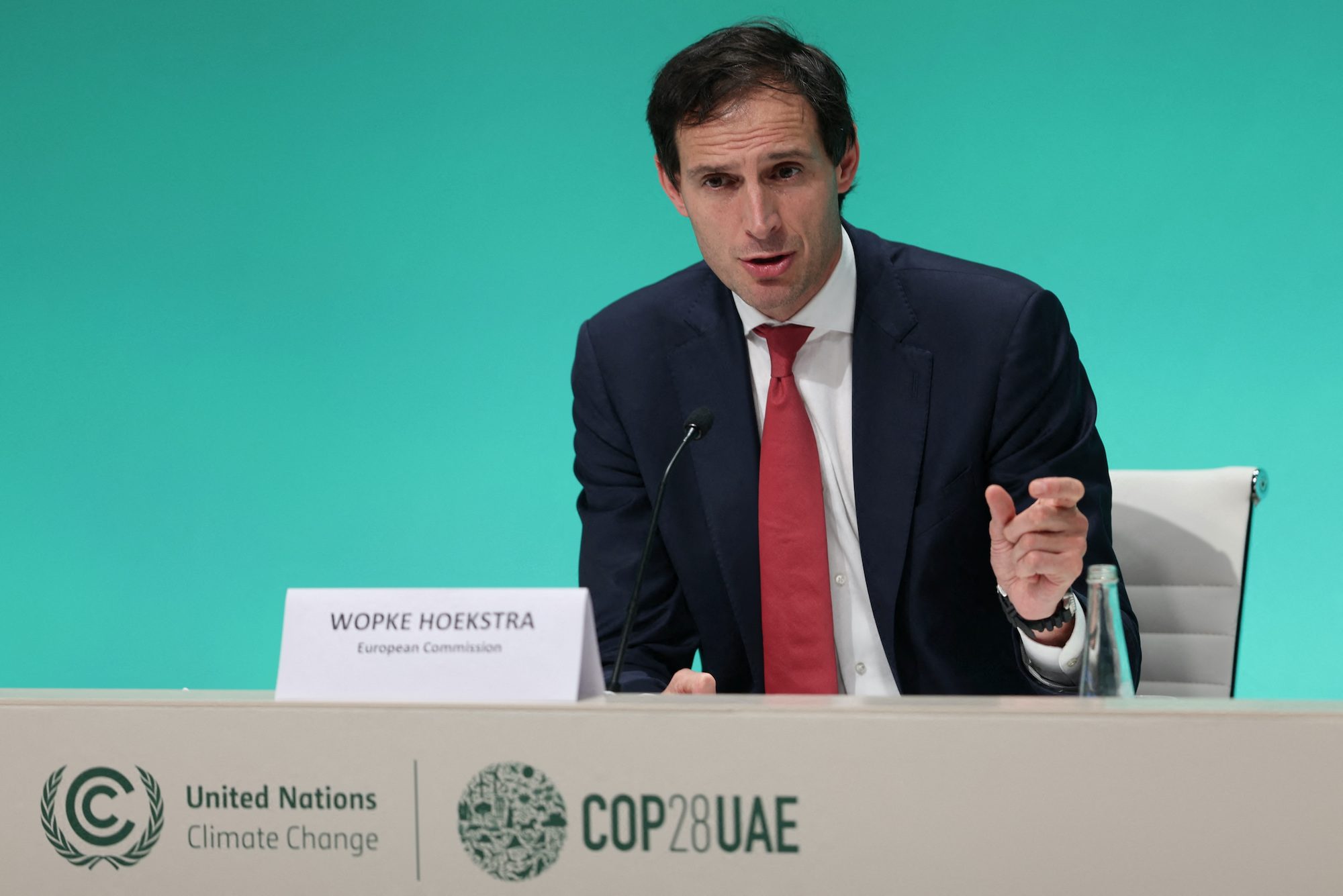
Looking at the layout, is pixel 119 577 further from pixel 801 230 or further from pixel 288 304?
pixel 801 230

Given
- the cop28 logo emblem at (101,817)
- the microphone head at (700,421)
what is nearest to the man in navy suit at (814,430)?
the microphone head at (700,421)

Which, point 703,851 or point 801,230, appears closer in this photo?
point 703,851

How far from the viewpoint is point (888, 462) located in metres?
1.85

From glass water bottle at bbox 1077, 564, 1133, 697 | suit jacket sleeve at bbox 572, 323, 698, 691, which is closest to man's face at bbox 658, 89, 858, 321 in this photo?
suit jacket sleeve at bbox 572, 323, 698, 691

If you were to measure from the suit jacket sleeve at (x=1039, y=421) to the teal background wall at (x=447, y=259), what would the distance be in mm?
1295

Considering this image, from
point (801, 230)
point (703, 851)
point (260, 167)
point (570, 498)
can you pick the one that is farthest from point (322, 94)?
point (703, 851)

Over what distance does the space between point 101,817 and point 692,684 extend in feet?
2.01

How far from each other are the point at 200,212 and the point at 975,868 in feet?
10.2

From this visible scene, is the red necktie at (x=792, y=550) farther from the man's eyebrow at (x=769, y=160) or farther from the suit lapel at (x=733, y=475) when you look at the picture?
the man's eyebrow at (x=769, y=160)

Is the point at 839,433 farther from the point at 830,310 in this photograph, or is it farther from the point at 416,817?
the point at 416,817

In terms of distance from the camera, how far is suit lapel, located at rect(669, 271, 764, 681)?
6.25ft

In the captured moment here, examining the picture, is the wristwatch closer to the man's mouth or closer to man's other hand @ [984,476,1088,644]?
man's other hand @ [984,476,1088,644]

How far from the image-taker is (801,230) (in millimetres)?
1863

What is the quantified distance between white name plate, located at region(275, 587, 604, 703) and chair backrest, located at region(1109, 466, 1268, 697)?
4.15 ft
